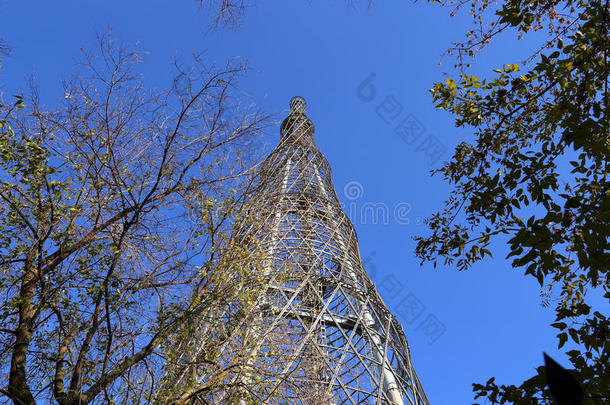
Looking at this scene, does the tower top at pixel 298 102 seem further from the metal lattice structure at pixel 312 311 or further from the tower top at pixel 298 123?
the metal lattice structure at pixel 312 311

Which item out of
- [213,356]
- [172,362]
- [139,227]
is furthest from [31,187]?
[213,356]

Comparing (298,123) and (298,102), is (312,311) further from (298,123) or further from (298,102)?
(298,102)

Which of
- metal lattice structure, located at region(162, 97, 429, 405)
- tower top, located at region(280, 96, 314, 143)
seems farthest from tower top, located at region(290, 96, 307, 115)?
metal lattice structure, located at region(162, 97, 429, 405)

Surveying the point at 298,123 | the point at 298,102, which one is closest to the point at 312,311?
the point at 298,123

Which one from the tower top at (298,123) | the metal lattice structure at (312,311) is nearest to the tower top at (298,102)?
the tower top at (298,123)

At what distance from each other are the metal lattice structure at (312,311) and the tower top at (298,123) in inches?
26.6

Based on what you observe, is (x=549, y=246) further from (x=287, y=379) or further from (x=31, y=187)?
(x=31, y=187)

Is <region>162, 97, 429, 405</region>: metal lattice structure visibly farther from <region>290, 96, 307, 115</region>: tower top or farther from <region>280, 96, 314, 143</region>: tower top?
<region>290, 96, 307, 115</region>: tower top

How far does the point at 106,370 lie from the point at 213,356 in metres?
1.29

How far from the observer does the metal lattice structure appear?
584cm

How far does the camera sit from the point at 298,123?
20.5 metres

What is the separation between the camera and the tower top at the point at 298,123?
17.9m

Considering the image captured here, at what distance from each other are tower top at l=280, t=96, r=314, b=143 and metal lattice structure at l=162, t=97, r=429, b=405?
676mm

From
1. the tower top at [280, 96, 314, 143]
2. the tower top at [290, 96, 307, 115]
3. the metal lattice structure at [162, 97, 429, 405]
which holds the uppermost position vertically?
the tower top at [290, 96, 307, 115]
